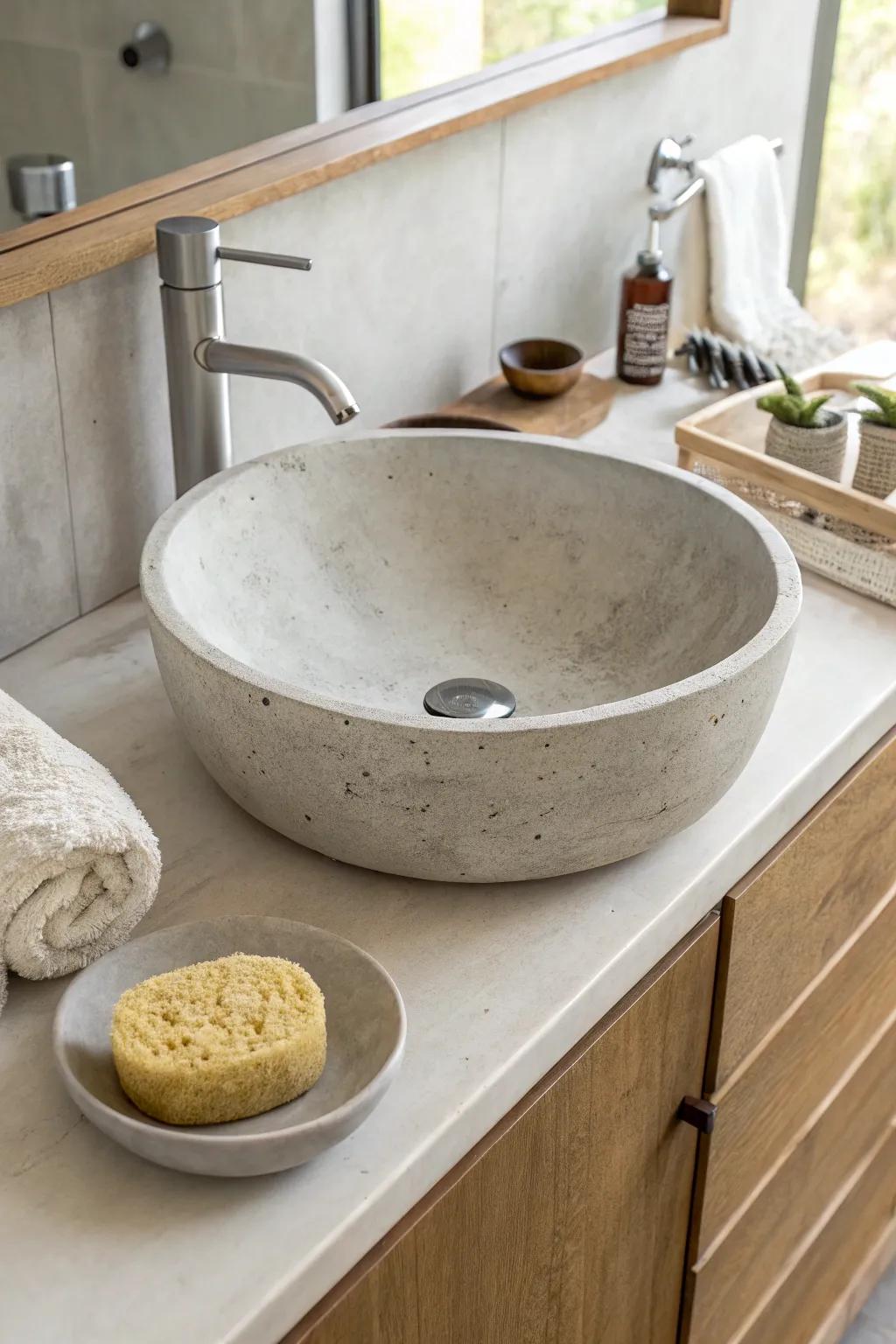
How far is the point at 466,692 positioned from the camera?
107 cm

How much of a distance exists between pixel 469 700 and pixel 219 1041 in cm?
42

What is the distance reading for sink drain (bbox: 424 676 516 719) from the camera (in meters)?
1.04

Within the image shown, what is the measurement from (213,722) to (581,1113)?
330mm

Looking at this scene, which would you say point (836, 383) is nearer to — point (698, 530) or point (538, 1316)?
point (698, 530)

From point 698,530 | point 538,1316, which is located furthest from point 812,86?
point 538,1316

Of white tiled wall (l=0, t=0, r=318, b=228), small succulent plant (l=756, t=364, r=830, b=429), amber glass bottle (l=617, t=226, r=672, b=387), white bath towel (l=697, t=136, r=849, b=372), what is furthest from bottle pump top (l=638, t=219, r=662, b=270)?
white tiled wall (l=0, t=0, r=318, b=228)

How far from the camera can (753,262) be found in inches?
68.6

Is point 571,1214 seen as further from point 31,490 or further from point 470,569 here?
point 31,490

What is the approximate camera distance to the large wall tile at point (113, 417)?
108 cm

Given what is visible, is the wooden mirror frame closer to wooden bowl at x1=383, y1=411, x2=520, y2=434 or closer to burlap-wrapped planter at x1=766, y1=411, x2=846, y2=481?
wooden bowl at x1=383, y1=411, x2=520, y2=434

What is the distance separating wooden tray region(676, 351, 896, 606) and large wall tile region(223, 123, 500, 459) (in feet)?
0.92

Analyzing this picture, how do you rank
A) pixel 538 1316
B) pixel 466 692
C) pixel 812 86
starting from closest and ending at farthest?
pixel 538 1316
pixel 466 692
pixel 812 86

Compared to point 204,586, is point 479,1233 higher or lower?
lower

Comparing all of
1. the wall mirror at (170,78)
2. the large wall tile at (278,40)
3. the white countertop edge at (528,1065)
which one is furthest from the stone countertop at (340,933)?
the large wall tile at (278,40)
